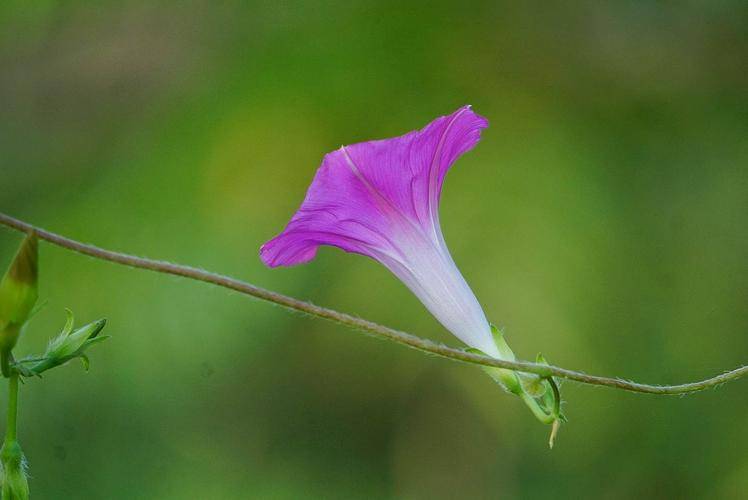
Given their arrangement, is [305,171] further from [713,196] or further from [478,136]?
[478,136]

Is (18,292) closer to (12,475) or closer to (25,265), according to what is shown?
(25,265)

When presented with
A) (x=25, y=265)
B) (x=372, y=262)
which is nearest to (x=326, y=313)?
(x=25, y=265)

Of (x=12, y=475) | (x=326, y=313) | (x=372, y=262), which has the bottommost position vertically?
(x=372, y=262)

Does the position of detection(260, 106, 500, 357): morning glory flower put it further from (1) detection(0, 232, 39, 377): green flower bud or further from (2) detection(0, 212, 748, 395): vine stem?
(1) detection(0, 232, 39, 377): green flower bud

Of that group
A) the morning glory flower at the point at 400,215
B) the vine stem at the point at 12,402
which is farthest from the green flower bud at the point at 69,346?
Answer: the morning glory flower at the point at 400,215

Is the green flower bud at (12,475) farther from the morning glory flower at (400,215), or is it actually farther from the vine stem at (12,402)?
the morning glory flower at (400,215)

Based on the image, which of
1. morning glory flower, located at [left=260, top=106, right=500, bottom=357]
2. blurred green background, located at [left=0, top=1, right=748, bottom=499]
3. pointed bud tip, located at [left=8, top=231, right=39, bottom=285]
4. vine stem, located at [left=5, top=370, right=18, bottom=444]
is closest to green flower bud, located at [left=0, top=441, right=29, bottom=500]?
vine stem, located at [left=5, top=370, right=18, bottom=444]

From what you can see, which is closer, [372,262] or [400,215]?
[400,215]
